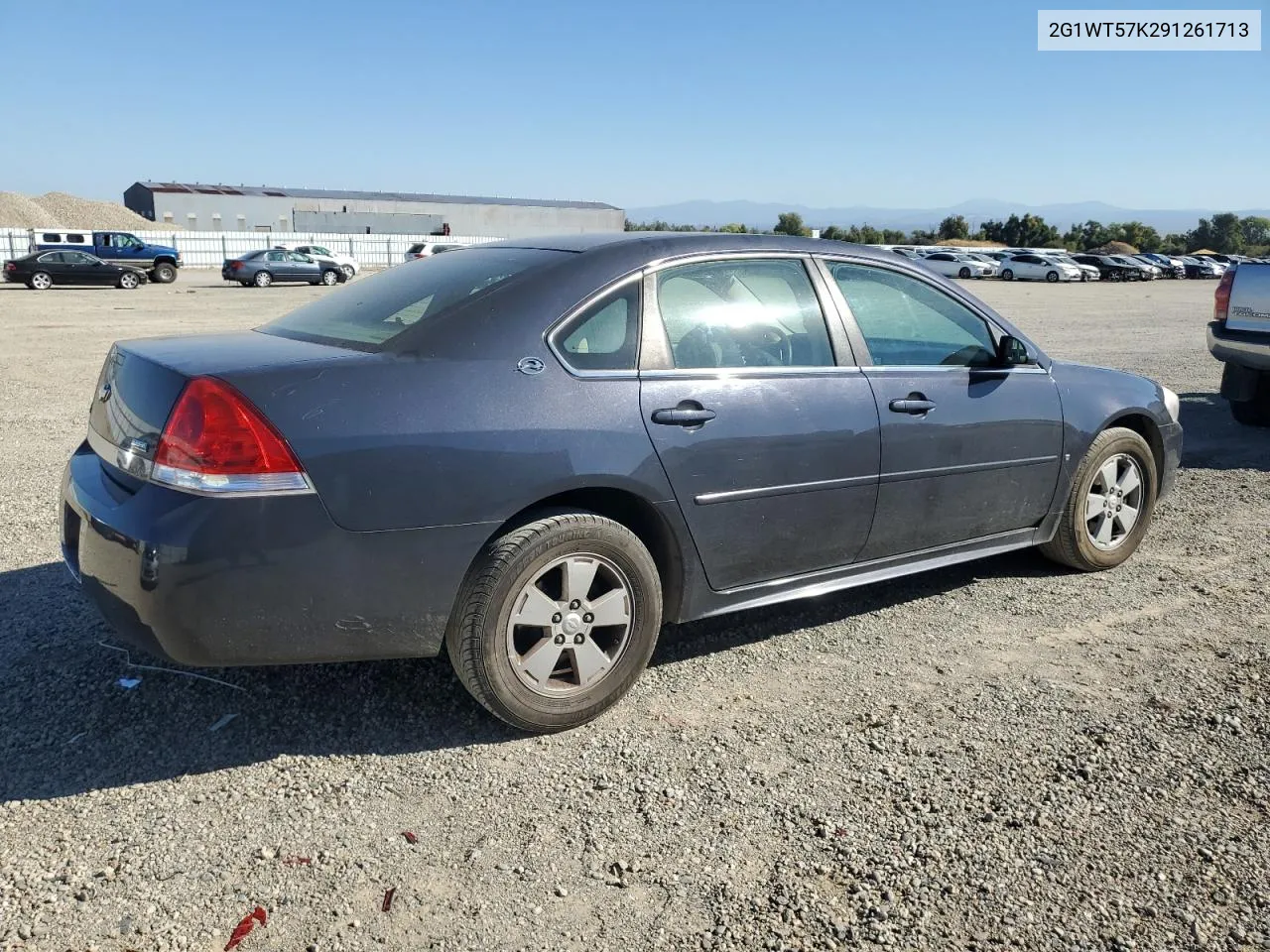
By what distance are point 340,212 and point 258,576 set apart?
8035 centimetres

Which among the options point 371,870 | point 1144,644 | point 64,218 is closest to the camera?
point 371,870

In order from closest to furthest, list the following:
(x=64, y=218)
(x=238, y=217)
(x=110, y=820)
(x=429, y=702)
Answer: (x=110, y=820)
(x=429, y=702)
(x=64, y=218)
(x=238, y=217)

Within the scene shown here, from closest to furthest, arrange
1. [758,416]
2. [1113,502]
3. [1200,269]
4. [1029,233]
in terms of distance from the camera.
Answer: [758,416]
[1113,502]
[1200,269]
[1029,233]

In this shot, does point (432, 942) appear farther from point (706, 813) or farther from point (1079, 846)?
point (1079, 846)

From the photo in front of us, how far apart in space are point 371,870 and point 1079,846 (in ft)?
6.17

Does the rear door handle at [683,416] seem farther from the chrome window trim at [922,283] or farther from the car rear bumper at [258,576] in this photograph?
Answer: the chrome window trim at [922,283]

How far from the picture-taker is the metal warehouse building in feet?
253

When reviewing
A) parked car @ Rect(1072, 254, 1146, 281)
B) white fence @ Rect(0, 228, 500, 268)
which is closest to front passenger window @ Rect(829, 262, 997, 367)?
white fence @ Rect(0, 228, 500, 268)

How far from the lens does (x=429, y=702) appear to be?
12.2 ft

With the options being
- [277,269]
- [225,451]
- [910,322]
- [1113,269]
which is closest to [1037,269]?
[1113,269]

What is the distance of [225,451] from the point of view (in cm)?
298

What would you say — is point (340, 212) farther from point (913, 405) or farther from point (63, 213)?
point (913, 405)

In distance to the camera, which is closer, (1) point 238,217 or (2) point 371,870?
(2) point 371,870

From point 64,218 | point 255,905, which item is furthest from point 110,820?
point 64,218
